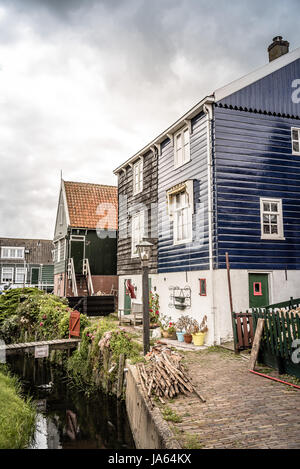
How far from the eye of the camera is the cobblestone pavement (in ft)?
16.5

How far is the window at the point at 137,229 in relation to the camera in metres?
18.3

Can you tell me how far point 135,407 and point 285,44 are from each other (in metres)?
14.7

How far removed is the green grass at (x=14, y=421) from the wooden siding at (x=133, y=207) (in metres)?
8.36

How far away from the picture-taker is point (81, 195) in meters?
26.9

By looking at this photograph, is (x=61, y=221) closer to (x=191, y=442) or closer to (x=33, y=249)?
(x=33, y=249)

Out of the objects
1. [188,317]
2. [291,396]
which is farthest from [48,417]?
[291,396]

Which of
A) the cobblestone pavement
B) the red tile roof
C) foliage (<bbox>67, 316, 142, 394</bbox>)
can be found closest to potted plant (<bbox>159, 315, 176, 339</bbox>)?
foliage (<bbox>67, 316, 142, 394</bbox>)

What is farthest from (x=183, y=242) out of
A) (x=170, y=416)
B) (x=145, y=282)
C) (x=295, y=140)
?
(x=170, y=416)

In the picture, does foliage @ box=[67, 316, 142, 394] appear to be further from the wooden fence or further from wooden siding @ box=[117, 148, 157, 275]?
wooden siding @ box=[117, 148, 157, 275]

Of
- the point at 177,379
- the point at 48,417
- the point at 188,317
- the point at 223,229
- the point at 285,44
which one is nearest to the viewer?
the point at 177,379

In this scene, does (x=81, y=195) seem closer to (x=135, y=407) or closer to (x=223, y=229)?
(x=223, y=229)

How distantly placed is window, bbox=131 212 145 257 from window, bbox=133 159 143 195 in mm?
1418

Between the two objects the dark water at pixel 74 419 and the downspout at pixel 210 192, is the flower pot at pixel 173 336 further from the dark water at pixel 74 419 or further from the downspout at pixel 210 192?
the dark water at pixel 74 419

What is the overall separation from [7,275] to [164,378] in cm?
4196
